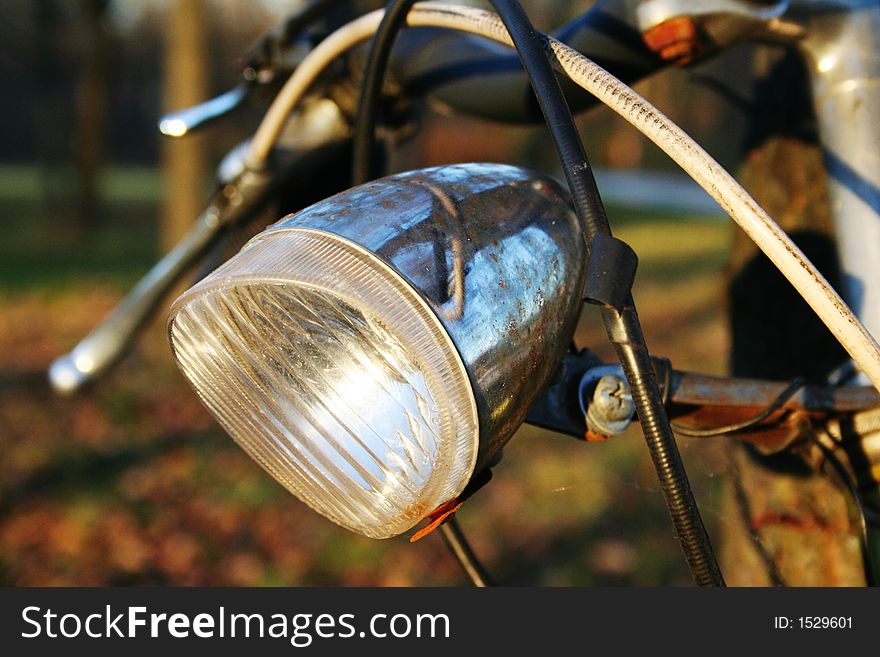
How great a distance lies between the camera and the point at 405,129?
1.48 metres

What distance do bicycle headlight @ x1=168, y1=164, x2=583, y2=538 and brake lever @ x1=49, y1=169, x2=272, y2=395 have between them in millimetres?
528

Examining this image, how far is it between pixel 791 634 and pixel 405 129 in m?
0.94

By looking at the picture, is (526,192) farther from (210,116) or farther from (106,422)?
(106,422)

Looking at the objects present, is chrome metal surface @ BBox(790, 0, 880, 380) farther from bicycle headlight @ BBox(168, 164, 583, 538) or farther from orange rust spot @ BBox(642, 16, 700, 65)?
bicycle headlight @ BBox(168, 164, 583, 538)

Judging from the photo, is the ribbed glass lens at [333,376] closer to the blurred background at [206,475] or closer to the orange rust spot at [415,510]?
the orange rust spot at [415,510]

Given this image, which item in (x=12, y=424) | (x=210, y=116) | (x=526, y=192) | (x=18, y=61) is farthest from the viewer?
(x=18, y=61)

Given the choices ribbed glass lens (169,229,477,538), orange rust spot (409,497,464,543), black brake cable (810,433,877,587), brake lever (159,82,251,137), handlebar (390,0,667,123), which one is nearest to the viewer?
ribbed glass lens (169,229,477,538)

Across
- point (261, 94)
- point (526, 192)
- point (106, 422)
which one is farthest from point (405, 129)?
point (106, 422)

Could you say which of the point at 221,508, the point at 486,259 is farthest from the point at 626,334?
the point at 221,508

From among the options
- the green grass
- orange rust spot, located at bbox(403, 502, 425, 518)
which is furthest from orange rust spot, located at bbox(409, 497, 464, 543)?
the green grass

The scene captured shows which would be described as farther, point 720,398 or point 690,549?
point 720,398

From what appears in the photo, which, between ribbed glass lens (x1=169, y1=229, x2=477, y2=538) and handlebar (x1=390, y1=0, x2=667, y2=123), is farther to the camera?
handlebar (x1=390, y1=0, x2=667, y2=123)

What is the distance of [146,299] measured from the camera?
1464mm

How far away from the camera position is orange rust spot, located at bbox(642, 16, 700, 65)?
1.08m
